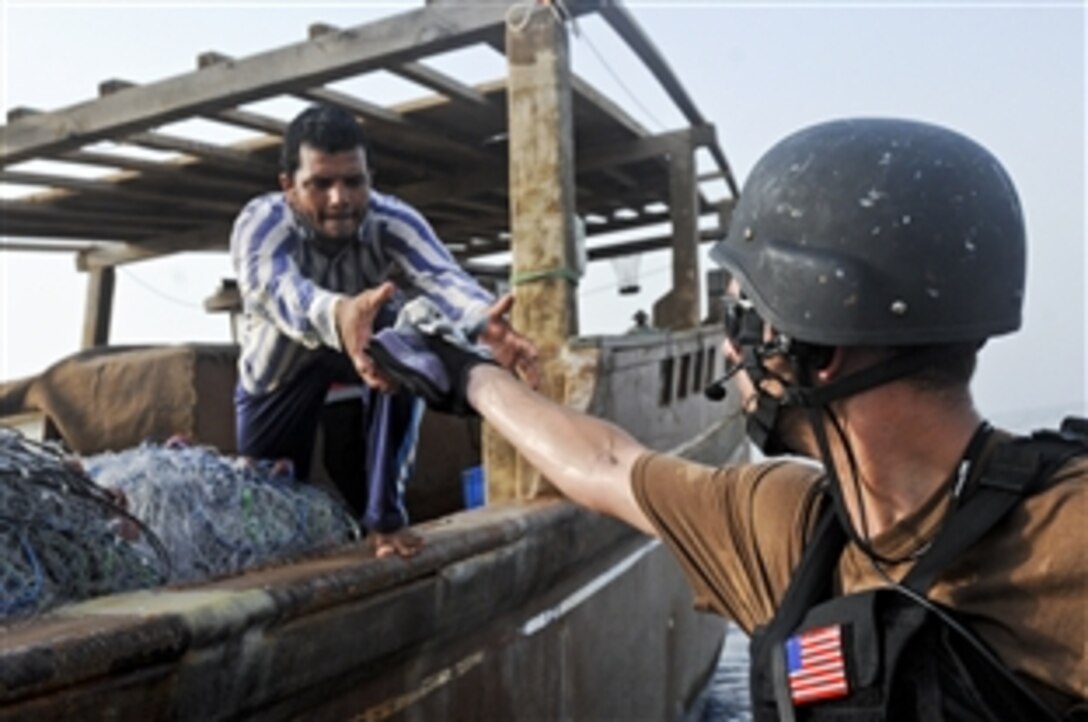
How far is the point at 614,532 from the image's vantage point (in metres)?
4.59

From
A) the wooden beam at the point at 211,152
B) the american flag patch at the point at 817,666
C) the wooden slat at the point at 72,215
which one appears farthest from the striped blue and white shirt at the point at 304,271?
the wooden slat at the point at 72,215

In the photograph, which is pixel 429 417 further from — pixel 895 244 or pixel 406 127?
pixel 895 244

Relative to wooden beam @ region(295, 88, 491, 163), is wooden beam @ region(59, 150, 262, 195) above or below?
below

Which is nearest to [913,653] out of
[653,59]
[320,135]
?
[320,135]

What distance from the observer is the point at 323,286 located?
367 centimetres

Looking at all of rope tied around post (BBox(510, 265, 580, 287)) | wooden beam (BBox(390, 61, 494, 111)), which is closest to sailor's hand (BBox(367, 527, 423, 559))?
rope tied around post (BBox(510, 265, 580, 287))

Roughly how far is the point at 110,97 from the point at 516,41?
2990 millimetres

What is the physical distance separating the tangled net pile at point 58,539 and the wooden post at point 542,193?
197cm

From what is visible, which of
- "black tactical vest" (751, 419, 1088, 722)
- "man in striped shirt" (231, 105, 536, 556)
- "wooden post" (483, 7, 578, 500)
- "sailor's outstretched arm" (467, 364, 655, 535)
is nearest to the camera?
"black tactical vest" (751, 419, 1088, 722)

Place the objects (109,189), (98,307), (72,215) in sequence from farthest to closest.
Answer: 1. (98,307)
2. (72,215)
3. (109,189)

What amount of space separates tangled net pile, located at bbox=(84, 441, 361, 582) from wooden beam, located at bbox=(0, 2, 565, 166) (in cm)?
247

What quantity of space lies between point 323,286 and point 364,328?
0.99 meters

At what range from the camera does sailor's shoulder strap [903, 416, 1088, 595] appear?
4.89 feet

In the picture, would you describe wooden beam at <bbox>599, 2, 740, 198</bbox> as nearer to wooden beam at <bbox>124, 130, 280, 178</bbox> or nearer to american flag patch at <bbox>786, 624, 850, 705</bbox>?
wooden beam at <bbox>124, 130, 280, 178</bbox>
